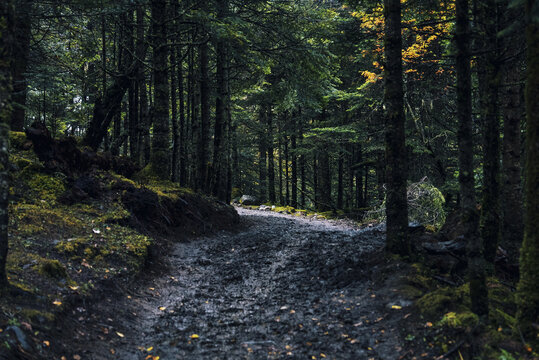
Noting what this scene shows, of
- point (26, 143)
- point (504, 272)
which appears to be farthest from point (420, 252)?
point (26, 143)

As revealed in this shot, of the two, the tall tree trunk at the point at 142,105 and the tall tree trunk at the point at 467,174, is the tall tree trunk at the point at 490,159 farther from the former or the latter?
the tall tree trunk at the point at 142,105

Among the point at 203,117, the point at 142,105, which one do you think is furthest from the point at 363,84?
the point at 142,105

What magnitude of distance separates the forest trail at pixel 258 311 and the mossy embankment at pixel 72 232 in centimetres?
51

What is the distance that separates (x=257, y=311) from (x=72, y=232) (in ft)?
13.5

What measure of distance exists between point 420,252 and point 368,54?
1255 cm

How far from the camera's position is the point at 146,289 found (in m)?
6.54

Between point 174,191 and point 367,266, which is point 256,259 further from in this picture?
point 174,191

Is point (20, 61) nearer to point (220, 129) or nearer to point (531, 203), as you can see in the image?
point (220, 129)

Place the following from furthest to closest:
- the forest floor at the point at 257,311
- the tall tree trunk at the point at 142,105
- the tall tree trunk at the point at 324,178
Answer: the tall tree trunk at the point at 324,178 → the tall tree trunk at the point at 142,105 → the forest floor at the point at 257,311

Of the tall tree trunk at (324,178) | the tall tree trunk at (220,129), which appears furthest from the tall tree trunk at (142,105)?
the tall tree trunk at (324,178)

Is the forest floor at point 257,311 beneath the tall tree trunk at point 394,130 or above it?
beneath

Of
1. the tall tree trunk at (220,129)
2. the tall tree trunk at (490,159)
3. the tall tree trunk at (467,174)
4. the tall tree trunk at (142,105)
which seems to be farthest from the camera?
the tall tree trunk at (220,129)

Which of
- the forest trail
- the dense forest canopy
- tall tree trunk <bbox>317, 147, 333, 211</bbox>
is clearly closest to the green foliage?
the dense forest canopy

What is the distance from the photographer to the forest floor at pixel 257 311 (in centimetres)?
448
